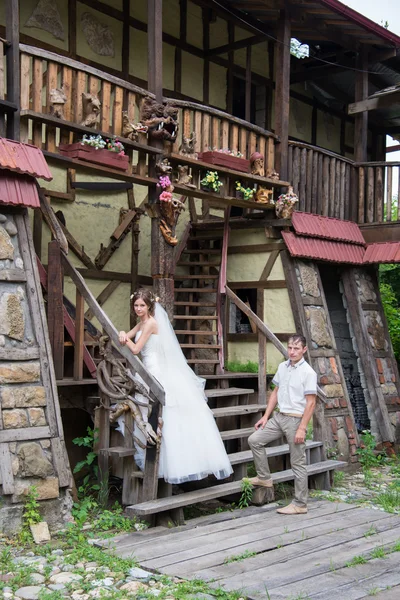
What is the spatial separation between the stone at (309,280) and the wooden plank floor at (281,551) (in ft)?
13.1

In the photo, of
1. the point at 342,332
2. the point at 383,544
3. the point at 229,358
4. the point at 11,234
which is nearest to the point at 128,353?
the point at 11,234

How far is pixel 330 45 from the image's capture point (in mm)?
12609

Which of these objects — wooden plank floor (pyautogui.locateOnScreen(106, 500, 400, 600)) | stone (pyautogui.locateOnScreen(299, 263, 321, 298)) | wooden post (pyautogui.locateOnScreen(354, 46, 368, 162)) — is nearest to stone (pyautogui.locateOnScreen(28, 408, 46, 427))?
wooden plank floor (pyautogui.locateOnScreen(106, 500, 400, 600))

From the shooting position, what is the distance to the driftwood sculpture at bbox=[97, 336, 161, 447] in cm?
623

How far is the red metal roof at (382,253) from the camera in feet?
35.1

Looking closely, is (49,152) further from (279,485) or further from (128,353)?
(279,485)

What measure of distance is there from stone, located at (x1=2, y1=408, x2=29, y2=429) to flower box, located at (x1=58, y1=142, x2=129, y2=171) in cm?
266

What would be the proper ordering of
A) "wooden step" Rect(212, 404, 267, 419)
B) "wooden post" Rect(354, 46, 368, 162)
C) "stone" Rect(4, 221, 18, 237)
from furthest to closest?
"wooden post" Rect(354, 46, 368, 162), "wooden step" Rect(212, 404, 267, 419), "stone" Rect(4, 221, 18, 237)

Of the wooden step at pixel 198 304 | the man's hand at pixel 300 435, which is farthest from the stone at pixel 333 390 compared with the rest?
the man's hand at pixel 300 435

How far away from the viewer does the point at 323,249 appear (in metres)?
10.4

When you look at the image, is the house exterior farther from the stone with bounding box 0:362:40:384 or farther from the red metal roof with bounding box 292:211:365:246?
the stone with bounding box 0:362:40:384

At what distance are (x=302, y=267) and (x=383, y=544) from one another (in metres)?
5.09

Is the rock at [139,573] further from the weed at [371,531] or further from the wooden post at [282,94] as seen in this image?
the wooden post at [282,94]

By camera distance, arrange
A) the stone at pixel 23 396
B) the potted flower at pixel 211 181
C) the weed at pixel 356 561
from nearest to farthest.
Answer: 1. the weed at pixel 356 561
2. the stone at pixel 23 396
3. the potted flower at pixel 211 181
